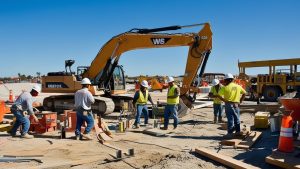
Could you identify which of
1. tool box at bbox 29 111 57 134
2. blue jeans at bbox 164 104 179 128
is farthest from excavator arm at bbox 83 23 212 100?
tool box at bbox 29 111 57 134

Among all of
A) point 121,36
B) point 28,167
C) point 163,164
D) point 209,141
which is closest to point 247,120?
A: point 209,141

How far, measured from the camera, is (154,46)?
1639cm

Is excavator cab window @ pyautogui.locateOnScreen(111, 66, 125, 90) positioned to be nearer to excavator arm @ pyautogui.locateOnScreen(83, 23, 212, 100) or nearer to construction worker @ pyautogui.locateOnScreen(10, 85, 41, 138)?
excavator arm @ pyautogui.locateOnScreen(83, 23, 212, 100)

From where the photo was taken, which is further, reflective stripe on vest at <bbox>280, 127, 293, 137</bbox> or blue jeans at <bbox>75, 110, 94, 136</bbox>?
blue jeans at <bbox>75, 110, 94, 136</bbox>

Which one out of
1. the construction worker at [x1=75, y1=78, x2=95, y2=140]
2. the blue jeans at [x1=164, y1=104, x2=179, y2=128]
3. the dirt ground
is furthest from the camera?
the blue jeans at [x1=164, y1=104, x2=179, y2=128]

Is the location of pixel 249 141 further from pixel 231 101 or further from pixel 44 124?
pixel 44 124

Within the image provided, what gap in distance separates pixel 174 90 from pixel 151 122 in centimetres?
248

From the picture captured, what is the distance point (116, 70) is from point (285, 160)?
11865 mm

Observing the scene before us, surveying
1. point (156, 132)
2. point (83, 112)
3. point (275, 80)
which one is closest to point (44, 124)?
point (83, 112)

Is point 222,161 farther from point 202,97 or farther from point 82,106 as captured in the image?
point 202,97

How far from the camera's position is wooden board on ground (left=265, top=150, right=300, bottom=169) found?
651 cm

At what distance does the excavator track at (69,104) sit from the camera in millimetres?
16125

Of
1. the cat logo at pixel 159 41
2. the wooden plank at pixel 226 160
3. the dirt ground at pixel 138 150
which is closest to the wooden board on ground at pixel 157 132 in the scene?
the dirt ground at pixel 138 150

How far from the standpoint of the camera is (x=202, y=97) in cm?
2639
